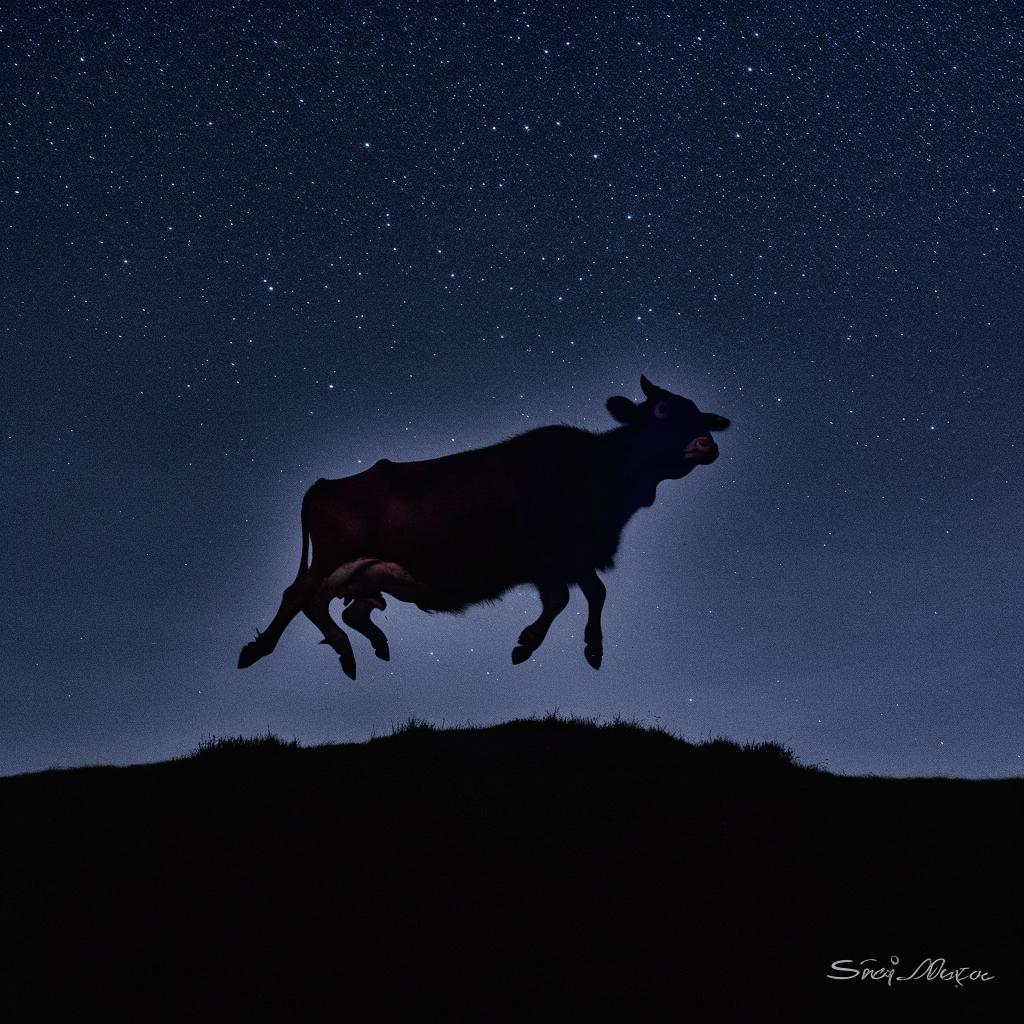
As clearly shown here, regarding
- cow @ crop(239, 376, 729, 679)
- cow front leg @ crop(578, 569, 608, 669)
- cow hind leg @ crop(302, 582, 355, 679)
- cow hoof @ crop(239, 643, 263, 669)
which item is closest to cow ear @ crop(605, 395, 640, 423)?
cow @ crop(239, 376, 729, 679)

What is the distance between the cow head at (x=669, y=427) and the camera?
32.3ft

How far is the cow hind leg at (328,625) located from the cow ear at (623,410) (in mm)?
3542

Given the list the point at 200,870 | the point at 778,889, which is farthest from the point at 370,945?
the point at 778,889

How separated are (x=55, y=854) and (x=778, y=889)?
562 centimetres

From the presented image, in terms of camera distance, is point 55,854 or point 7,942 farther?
point 55,854

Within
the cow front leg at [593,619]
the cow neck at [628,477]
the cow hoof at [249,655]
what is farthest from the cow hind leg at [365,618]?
the cow neck at [628,477]

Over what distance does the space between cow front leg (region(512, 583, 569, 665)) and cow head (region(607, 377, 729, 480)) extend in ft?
5.70

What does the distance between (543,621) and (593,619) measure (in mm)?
684

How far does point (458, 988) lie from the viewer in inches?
237

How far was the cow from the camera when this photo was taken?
897 centimetres

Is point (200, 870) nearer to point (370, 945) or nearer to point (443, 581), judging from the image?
point (370, 945)

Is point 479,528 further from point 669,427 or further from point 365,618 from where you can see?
point 669,427

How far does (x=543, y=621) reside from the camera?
8.96 meters
